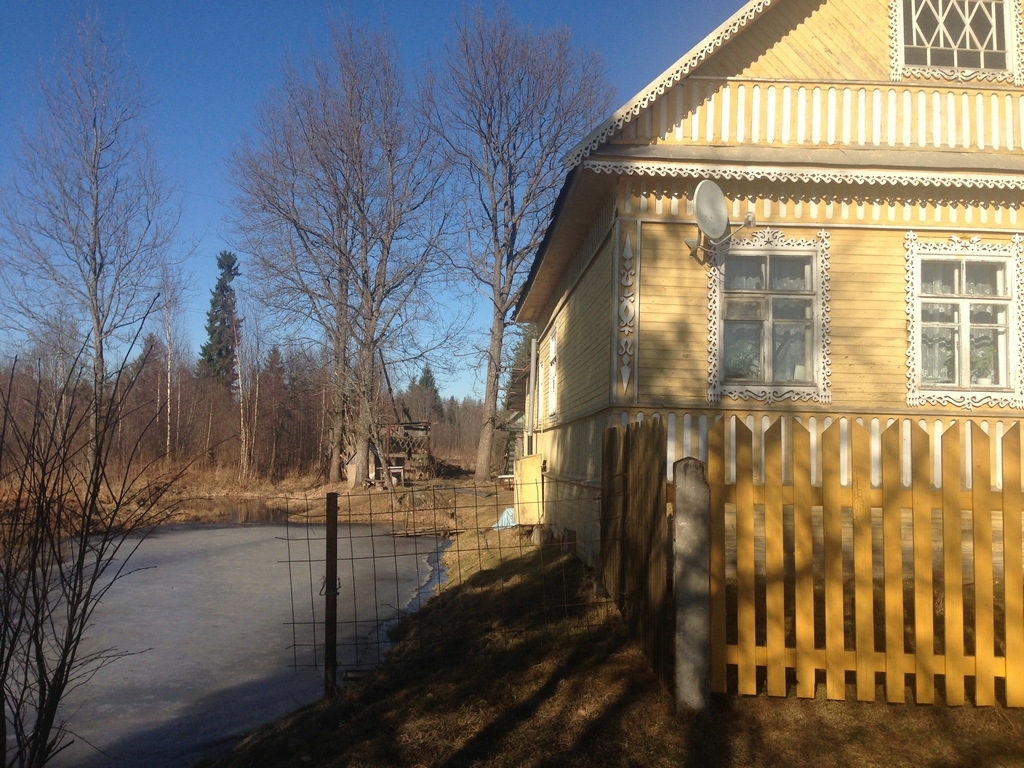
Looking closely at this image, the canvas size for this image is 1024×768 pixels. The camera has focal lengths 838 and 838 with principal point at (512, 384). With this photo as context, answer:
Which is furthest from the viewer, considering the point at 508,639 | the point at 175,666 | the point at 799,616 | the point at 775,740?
the point at 175,666

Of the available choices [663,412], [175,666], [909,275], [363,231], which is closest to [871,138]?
[909,275]

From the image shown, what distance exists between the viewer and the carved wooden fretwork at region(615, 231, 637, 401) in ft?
31.9

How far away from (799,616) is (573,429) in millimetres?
8217

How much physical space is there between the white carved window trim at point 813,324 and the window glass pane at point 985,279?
1860 mm

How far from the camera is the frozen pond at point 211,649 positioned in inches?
268

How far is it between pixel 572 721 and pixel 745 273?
21.2ft

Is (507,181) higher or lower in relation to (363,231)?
higher

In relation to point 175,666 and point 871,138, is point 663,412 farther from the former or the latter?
point 175,666

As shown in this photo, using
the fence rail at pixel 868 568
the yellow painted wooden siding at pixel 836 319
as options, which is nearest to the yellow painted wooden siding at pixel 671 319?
the yellow painted wooden siding at pixel 836 319

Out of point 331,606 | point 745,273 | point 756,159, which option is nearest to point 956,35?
point 756,159

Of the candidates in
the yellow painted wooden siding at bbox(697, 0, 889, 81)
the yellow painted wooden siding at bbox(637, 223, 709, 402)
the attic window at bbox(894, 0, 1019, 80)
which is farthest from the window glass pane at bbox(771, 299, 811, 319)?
the attic window at bbox(894, 0, 1019, 80)

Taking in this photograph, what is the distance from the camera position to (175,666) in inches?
351

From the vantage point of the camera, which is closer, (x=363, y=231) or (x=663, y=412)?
(x=663, y=412)

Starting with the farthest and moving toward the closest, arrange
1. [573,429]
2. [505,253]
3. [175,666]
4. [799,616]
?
[505,253] → [573,429] → [175,666] → [799,616]
